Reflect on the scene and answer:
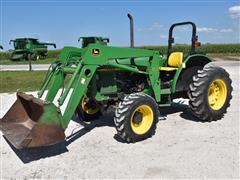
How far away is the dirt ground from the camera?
13.5 ft

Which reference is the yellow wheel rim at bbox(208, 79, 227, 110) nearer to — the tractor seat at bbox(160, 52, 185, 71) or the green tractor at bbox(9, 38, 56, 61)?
the tractor seat at bbox(160, 52, 185, 71)

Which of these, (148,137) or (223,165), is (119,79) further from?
(223,165)

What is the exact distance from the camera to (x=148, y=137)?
17.6 ft

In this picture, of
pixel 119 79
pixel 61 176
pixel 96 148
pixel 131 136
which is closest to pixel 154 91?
pixel 119 79

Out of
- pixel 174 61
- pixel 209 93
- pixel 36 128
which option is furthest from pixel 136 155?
pixel 209 93

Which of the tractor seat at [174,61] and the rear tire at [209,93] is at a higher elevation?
the tractor seat at [174,61]

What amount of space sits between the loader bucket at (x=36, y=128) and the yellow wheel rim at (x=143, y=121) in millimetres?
1256

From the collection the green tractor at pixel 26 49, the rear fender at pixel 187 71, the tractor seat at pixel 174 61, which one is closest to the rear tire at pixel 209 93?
the rear fender at pixel 187 71

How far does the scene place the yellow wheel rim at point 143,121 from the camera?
5287 mm

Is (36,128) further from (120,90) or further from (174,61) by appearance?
(174,61)

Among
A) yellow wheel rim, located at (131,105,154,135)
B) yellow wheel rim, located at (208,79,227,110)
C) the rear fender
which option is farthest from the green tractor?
yellow wheel rim, located at (131,105,154,135)

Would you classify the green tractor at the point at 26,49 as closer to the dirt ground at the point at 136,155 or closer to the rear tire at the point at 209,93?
the rear tire at the point at 209,93

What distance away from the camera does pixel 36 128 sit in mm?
4457

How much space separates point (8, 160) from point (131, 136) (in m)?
1.85
